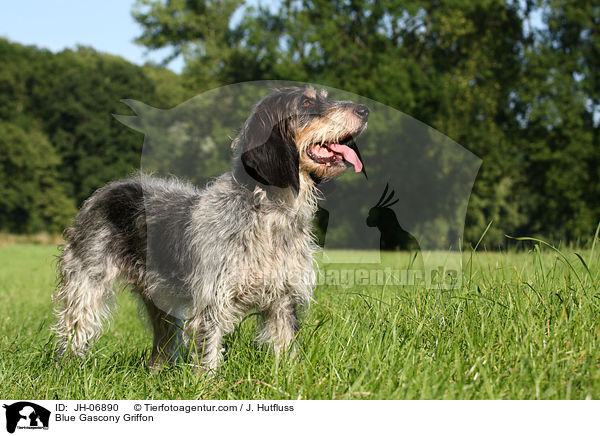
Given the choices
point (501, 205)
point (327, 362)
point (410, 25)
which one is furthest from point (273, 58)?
point (327, 362)

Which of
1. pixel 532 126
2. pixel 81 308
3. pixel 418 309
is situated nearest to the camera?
pixel 418 309

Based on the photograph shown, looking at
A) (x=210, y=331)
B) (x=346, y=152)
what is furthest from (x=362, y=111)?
(x=210, y=331)

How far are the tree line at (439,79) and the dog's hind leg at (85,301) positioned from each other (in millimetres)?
21334

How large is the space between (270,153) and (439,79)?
2472 cm

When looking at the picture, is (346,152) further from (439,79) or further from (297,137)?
(439,79)

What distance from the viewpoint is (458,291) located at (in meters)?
4.49

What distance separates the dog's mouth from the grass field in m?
1.29

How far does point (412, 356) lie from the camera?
10.9 feet

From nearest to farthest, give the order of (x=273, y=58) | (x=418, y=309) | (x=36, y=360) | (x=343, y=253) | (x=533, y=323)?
(x=533, y=323), (x=418, y=309), (x=36, y=360), (x=343, y=253), (x=273, y=58)

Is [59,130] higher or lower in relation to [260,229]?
higher

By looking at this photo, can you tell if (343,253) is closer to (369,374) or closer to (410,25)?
(369,374)

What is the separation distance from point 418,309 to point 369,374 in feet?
3.99
